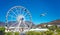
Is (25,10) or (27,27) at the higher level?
(25,10)

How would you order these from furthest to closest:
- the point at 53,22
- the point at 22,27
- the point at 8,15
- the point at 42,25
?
1. the point at 53,22
2. the point at 42,25
3. the point at 22,27
4. the point at 8,15

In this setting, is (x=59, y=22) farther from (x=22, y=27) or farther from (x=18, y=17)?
(x=18, y=17)

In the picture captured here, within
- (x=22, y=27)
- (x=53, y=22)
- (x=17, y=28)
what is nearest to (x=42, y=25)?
(x=53, y=22)

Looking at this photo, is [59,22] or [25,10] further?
[59,22]

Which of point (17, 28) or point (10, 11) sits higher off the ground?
point (10, 11)

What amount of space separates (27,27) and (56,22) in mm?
19594

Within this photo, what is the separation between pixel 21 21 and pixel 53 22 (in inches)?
777

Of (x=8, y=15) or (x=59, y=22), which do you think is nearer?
(x=8, y=15)

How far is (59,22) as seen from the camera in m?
43.7

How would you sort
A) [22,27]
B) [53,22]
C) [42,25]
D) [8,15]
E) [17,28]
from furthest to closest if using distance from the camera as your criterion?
[53,22] → [42,25] → [22,27] → [17,28] → [8,15]

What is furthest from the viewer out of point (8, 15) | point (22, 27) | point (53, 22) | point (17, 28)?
point (53, 22)

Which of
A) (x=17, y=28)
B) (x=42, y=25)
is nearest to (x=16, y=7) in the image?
(x=17, y=28)

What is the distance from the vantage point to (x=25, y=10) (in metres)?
22.5

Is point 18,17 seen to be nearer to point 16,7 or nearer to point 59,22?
point 16,7
